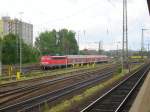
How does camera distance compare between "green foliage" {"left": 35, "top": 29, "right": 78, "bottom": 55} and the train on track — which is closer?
the train on track

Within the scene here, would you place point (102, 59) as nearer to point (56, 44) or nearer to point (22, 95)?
point (56, 44)

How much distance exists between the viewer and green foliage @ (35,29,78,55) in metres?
126

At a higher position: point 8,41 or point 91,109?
point 8,41

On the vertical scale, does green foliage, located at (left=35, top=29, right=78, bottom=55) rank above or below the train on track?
above

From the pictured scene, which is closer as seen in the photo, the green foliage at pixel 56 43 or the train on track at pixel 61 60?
the train on track at pixel 61 60

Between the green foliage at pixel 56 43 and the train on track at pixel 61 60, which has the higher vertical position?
the green foliage at pixel 56 43

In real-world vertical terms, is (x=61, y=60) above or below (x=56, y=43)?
below

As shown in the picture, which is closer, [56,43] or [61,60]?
[61,60]

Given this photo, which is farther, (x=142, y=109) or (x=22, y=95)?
(x=22, y=95)

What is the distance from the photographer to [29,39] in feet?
552

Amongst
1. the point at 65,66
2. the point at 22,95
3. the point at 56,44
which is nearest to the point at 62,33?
the point at 56,44

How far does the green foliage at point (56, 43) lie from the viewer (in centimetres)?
12622

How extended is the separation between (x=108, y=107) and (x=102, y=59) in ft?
313

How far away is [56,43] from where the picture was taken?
13925 centimetres
